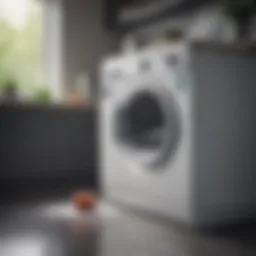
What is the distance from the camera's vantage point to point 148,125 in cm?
230

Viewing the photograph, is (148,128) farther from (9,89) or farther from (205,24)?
(9,89)

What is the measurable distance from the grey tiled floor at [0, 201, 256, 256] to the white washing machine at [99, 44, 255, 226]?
122 millimetres

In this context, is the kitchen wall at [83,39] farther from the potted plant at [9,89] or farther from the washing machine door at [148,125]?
the washing machine door at [148,125]

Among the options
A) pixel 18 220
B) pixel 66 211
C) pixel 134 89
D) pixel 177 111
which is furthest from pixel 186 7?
pixel 18 220

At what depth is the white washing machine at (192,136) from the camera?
1.90 meters

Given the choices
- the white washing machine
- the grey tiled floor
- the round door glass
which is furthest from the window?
the grey tiled floor

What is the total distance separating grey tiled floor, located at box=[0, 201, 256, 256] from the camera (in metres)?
1.60

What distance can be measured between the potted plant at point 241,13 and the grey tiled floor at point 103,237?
89cm

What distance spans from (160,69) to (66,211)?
76 cm

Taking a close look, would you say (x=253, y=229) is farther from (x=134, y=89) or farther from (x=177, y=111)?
(x=134, y=89)

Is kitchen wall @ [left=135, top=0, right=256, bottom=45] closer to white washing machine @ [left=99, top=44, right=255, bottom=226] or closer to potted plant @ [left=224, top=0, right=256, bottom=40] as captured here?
potted plant @ [left=224, top=0, right=256, bottom=40]

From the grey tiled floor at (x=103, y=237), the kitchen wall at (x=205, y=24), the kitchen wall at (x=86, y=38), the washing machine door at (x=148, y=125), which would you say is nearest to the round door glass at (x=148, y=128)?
the washing machine door at (x=148, y=125)

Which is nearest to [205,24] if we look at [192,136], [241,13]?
[241,13]

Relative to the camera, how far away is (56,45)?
3.32m
